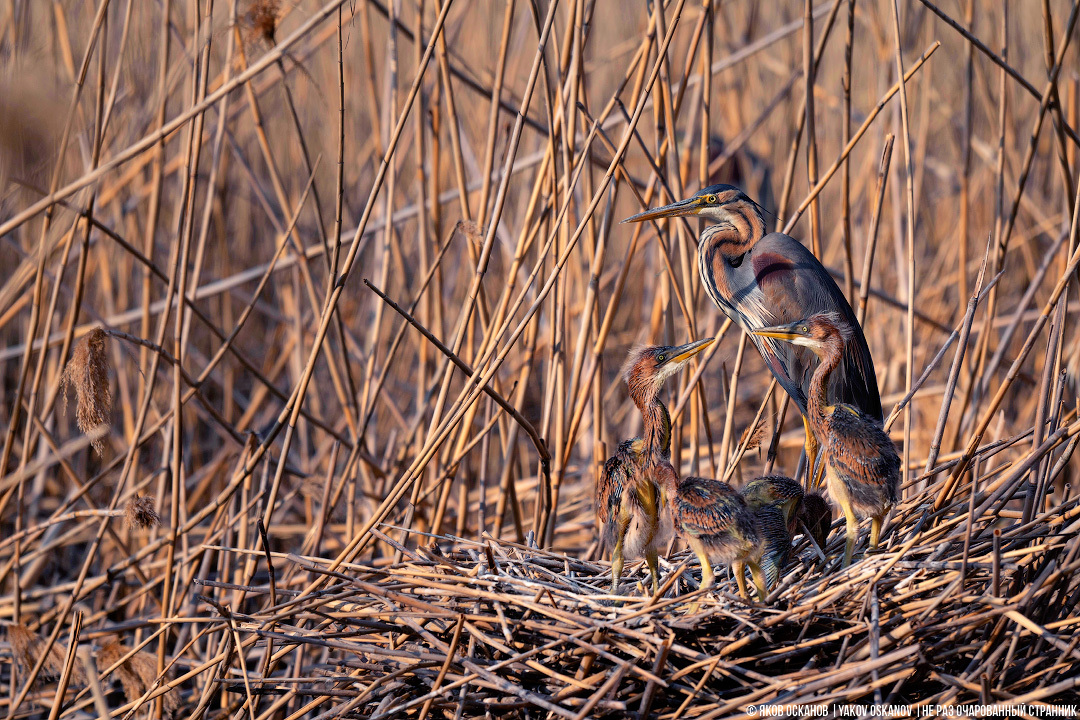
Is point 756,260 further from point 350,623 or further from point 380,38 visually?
point 380,38

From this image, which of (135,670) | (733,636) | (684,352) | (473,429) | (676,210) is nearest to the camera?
(733,636)

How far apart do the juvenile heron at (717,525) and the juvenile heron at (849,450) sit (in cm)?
22

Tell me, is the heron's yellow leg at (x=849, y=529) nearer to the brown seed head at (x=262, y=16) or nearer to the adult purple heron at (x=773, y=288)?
the adult purple heron at (x=773, y=288)

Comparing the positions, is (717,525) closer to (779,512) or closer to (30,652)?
(779,512)

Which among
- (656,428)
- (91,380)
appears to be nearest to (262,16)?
(91,380)

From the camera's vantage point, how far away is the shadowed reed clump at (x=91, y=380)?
174 centimetres

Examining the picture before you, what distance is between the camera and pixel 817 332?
75.2 inches

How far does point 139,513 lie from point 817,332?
59.8 inches

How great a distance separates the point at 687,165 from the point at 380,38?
3238 millimetres

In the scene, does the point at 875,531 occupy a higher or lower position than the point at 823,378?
lower

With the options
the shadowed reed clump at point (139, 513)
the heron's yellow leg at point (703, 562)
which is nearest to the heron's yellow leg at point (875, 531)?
the heron's yellow leg at point (703, 562)

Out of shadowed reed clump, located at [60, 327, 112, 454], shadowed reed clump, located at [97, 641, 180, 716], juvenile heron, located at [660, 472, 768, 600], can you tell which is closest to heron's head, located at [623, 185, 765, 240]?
juvenile heron, located at [660, 472, 768, 600]

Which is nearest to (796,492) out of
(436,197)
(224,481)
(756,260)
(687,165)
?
(756,260)

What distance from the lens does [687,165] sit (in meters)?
2.44
